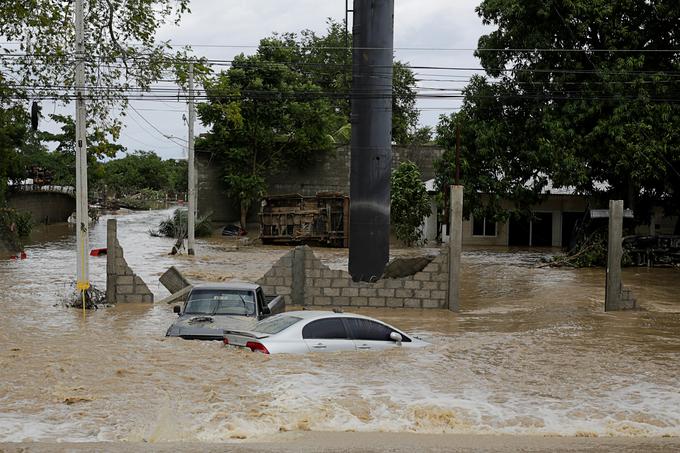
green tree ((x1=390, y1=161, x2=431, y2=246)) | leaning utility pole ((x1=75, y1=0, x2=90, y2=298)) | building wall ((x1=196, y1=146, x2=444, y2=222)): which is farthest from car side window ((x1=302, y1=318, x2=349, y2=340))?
building wall ((x1=196, y1=146, x2=444, y2=222))

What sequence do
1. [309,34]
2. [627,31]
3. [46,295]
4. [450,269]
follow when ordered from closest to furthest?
[450,269]
[46,295]
[627,31]
[309,34]

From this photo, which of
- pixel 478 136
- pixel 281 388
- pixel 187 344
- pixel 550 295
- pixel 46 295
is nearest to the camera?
pixel 281 388

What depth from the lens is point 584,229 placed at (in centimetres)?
3747

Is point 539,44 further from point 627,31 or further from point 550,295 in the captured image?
point 550,295

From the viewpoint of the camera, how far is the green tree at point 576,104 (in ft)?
104

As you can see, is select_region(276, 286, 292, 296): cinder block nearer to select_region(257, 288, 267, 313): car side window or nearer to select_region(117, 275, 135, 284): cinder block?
select_region(117, 275, 135, 284): cinder block

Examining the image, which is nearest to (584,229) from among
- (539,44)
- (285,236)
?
(539,44)

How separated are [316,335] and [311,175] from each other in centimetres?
3660

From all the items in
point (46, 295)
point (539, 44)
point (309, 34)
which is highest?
point (309, 34)

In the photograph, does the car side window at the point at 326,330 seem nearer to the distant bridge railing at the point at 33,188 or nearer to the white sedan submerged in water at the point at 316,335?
the white sedan submerged in water at the point at 316,335

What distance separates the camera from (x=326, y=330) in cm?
1439

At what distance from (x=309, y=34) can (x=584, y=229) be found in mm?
42642

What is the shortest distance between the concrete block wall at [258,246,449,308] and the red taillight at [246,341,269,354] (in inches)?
296

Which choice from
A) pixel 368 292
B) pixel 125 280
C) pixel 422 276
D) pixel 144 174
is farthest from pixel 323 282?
pixel 144 174
